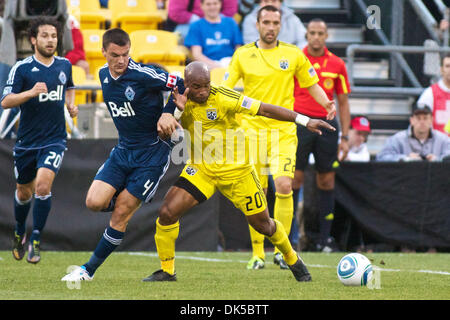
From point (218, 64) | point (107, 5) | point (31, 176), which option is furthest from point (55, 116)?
point (107, 5)

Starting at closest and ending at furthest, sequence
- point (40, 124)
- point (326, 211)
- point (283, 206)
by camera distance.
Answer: point (283, 206)
point (40, 124)
point (326, 211)

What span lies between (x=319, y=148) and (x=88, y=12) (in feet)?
18.5

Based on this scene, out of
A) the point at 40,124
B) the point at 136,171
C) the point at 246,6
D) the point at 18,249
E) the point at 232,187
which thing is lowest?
the point at 18,249

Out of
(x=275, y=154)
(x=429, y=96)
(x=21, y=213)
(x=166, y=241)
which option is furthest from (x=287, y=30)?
(x=166, y=241)

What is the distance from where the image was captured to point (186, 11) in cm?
1422

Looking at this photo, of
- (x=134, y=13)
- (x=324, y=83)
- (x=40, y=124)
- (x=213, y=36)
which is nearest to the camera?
(x=40, y=124)

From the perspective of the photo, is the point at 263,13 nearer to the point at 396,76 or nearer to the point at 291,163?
the point at 291,163

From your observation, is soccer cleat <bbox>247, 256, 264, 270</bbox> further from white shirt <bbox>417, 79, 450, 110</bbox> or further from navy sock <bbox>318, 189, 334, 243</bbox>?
white shirt <bbox>417, 79, 450, 110</bbox>

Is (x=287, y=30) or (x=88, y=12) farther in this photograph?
(x=88, y=12)

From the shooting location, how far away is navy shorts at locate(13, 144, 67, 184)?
8977 mm

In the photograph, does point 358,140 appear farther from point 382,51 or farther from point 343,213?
point 382,51
